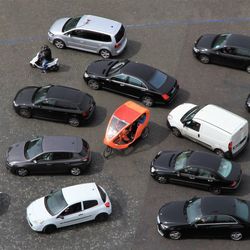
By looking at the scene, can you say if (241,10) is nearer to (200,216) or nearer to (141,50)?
(141,50)

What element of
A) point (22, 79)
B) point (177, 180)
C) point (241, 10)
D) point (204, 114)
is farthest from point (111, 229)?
point (241, 10)

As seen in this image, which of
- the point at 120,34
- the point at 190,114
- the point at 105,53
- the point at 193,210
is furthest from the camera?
Answer: the point at 105,53

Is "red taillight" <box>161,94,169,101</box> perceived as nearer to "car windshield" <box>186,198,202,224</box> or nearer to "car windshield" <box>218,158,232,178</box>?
"car windshield" <box>218,158,232,178</box>

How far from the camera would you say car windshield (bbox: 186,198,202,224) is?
65.5ft

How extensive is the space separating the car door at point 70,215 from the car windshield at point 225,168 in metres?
5.81

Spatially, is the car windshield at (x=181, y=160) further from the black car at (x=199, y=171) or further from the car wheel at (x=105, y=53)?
the car wheel at (x=105, y=53)

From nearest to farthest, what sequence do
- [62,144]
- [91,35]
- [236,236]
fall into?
[236,236]
[62,144]
[91,35]

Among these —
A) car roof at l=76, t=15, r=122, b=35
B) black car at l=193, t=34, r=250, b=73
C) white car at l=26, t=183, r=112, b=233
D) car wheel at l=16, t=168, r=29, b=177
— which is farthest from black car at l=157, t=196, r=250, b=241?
car roof at l=76, t=15, r=122, b=35

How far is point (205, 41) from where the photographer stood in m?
28.7

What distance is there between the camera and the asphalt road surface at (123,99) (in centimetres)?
2075

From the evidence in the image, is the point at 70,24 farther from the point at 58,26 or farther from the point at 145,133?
the point at 145,133

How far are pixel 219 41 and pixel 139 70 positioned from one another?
17.1ft

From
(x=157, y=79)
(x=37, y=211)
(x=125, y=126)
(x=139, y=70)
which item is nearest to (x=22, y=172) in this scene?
(x=37, y=211)

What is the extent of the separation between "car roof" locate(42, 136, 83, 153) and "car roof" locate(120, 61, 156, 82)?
4.74 meters
